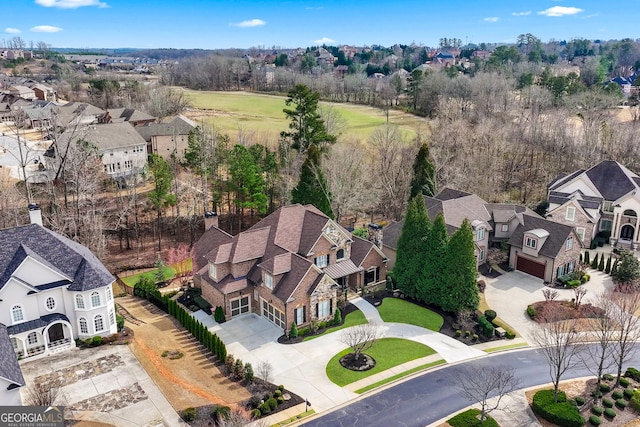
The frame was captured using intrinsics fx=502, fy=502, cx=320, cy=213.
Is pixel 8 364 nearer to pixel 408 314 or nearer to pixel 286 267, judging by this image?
pixel 286 267

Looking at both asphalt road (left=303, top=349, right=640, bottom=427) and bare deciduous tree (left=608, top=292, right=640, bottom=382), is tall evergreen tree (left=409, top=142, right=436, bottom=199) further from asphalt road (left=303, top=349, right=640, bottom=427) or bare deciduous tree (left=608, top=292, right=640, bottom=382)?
asphalt road (left=303, top=349, right=640, bottom=427)

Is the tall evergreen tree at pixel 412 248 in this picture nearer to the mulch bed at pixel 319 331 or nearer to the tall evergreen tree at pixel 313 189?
the mulch bed at pixel 319 331

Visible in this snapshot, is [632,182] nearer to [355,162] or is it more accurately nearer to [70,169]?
[355,162]

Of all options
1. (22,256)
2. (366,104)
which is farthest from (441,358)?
(366,104)

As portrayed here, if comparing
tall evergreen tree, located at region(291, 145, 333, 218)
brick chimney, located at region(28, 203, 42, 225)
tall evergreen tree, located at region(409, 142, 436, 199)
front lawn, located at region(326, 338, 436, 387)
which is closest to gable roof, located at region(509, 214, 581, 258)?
tall evergreen tree, located at region(409, 142, 436, 199)

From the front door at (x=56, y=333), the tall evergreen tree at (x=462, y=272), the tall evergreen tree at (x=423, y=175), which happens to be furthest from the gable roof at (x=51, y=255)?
the tall evergreen tree at (x=423, y=175)
